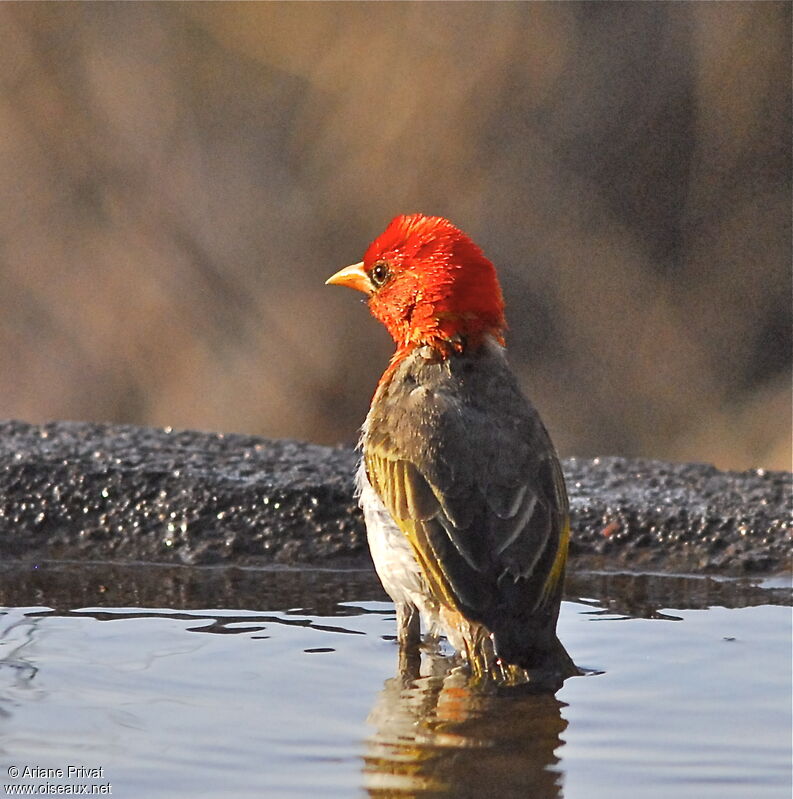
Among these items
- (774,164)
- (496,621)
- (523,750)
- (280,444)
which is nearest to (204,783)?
(523,750)

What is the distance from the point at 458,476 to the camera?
436 centimetres

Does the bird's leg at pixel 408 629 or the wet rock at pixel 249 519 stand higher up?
the wet rock at pixel 249 519

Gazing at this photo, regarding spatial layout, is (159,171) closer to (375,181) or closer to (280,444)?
(375,181)

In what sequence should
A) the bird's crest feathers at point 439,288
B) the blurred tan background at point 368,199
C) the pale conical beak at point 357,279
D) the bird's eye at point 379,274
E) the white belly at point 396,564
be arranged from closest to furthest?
the white belly at point 396,564 → the bird's crest feathers at point 439,288 → the bird's eye at point 379,274 → the pale conical beak at point 357,279 → the blurred tan background at point 368,199

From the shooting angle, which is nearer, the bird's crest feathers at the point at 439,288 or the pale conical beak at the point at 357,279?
the bird's crest feathers at the point at 439,288

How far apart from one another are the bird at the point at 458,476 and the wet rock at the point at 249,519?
1.72ft

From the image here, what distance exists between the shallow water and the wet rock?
0.11 meters

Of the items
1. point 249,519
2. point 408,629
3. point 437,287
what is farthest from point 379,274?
point 408,629

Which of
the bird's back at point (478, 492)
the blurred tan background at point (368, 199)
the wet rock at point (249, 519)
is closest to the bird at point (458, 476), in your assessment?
the bird's back at point (478, 492)

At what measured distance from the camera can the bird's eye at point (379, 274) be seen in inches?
196

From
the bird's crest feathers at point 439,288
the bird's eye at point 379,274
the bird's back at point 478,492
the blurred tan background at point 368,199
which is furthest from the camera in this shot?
the blurred tan background at point 368,199

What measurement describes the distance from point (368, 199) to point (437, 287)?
17.0ft

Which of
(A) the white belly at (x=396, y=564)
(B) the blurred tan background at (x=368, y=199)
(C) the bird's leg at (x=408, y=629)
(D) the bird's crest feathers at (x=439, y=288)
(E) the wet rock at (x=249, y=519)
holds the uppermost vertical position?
(B) the blurred tan background at (x=368, y=199)

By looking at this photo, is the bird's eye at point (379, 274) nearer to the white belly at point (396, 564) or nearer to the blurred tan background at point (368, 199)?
the white belly at point (396, 564)
